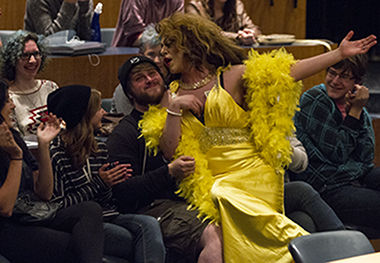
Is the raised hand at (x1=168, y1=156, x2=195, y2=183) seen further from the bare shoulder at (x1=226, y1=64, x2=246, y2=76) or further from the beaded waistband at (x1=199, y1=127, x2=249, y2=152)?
the bare shoulder at (x1=226, y1=64, x2=246, y2=76)

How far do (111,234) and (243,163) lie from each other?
0.61 m

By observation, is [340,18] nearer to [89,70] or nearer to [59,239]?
[89,70]

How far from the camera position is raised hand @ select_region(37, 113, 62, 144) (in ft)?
8.96

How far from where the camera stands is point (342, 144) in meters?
3.43

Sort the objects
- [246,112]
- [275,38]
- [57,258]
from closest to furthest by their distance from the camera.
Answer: [57,258]
[246,112]
[275,38]

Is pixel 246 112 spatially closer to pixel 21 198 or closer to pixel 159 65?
pixel 159 65

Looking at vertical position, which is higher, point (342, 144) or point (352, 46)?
point (352, 46)

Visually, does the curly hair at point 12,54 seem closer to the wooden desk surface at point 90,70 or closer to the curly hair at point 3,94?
the wooden desk surface at point 90,70

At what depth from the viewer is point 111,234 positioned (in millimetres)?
2826

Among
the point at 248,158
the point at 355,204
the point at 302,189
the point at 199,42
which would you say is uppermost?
the point at 199,42

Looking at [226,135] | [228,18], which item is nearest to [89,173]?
[226,135]

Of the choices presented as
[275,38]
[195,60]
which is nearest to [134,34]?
[275,38]

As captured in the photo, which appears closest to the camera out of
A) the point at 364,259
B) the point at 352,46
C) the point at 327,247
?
the point at 364,259

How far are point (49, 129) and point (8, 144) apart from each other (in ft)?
0.68
